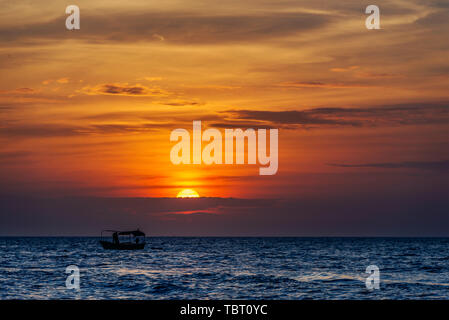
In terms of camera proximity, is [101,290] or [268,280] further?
[268,280]

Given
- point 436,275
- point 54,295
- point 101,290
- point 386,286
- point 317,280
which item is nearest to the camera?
point 54,295

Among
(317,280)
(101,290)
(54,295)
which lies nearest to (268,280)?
(317,280)

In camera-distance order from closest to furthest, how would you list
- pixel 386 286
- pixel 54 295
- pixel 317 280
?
1. pixel 54 295
2. pixel 386 286
3. pixel 317 280
